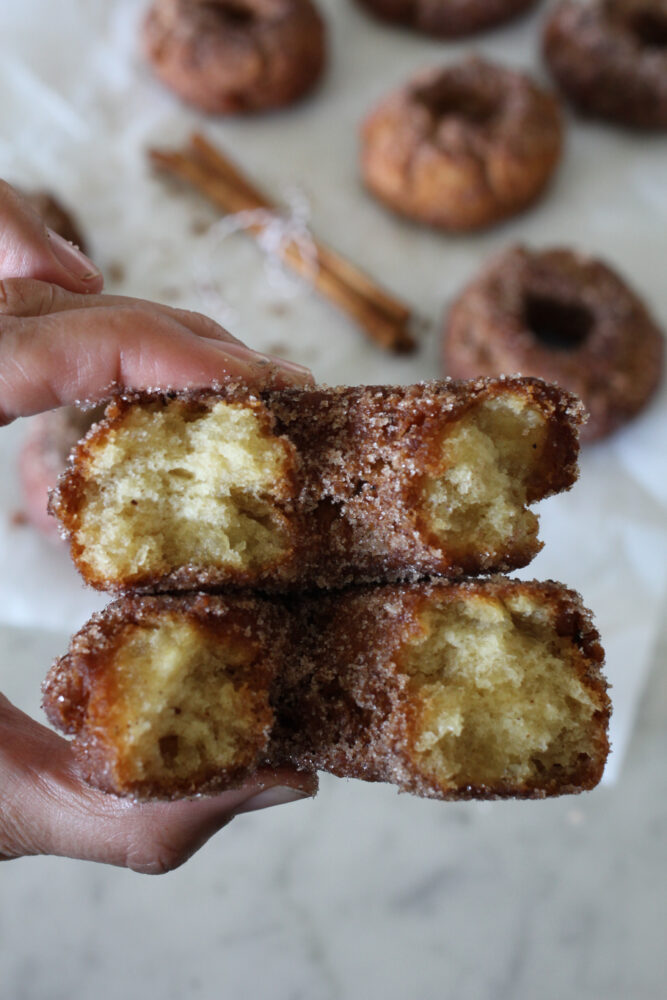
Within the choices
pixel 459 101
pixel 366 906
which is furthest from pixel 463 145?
pixel 366 906

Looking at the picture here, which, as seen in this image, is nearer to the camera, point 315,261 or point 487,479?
point 487,479

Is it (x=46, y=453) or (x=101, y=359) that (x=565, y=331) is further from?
(x=101, y=359)

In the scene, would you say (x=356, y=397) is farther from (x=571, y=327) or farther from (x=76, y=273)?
(x=571, y=327)

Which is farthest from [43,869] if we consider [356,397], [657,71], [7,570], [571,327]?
[657,71]

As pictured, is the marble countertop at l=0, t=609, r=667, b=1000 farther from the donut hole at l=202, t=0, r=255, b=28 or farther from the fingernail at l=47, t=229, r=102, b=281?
the donut hole at l=202, t=0, r=255, b=28

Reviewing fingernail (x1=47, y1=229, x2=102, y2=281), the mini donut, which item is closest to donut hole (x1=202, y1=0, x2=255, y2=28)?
the mini donut

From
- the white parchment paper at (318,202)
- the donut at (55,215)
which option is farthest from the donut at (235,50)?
the donut at (55,215)

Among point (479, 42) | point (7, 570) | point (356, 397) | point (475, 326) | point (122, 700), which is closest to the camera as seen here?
point (122, 700)
